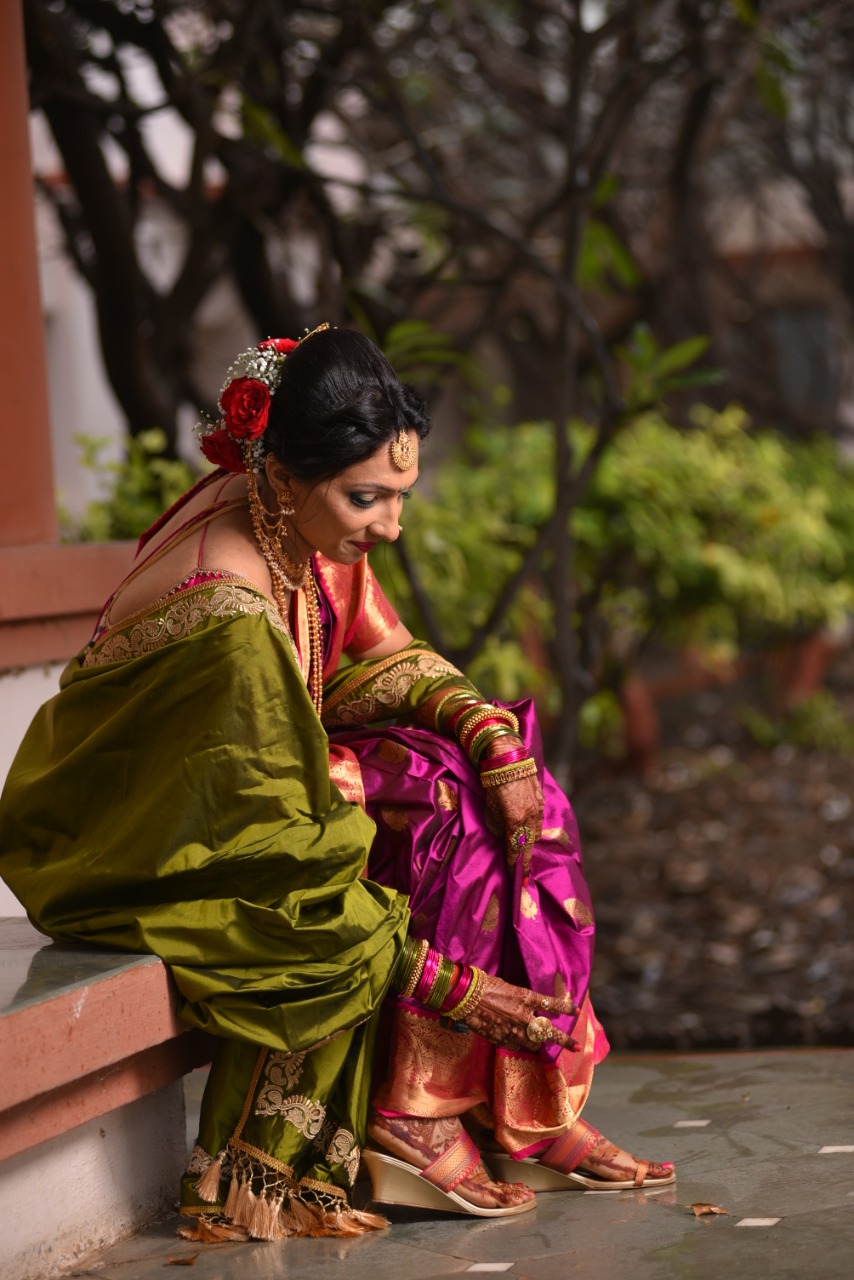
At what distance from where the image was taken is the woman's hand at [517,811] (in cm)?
272

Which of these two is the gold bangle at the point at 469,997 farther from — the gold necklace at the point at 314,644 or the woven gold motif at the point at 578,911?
the gold necklace at the point at 314,644

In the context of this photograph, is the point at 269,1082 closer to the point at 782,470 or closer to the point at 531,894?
the point at 531,894

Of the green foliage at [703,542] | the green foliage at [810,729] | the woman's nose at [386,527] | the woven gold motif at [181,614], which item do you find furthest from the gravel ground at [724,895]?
the woven gold motif at [181,614]

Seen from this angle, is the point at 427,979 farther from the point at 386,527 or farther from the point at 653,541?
the point at 653,541

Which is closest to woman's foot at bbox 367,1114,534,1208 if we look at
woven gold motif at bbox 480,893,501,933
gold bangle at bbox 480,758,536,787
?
woven gold motif at bbox 480,893,501,933

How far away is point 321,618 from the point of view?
3.01 m

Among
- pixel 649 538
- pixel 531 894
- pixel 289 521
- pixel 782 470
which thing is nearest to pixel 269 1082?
pixel 531 894

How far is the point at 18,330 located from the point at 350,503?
4.22 feet

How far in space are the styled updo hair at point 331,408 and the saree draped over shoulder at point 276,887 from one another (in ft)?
0.81

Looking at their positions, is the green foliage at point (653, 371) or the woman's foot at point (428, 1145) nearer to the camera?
the woman's foot at point (428, 1145)

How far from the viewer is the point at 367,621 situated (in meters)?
3.09

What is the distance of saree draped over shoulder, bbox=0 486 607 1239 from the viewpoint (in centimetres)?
248

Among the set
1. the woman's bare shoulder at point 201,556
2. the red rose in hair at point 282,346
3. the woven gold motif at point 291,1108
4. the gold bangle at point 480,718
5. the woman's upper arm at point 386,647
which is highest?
the red rose in hair at point 282,346

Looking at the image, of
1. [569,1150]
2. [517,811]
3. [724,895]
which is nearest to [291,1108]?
[569,1150]
